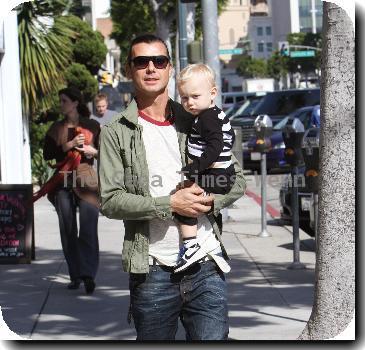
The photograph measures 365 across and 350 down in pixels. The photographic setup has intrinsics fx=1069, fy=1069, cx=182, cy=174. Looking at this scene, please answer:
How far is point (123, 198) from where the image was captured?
4723 millimetres

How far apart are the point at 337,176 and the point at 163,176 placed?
173cm

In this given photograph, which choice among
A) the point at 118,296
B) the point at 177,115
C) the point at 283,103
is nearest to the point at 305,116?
the point at 283,103

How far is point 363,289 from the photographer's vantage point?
6359mm

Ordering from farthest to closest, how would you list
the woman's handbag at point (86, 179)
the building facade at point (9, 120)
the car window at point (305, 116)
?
the car window at point (305, 116)
the building facade at point (9, 120)
the woman's handbag at point (86, 179)

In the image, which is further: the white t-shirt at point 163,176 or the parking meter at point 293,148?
the parking meter at point 293,148

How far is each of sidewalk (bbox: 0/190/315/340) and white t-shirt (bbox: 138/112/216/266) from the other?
2695 millimetres

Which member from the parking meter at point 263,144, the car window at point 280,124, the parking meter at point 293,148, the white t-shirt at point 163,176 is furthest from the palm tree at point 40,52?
the white t-shirt at point 163,176

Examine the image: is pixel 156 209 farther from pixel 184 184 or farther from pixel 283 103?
pixel 283 103

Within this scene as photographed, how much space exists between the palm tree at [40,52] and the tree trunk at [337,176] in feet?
38.4

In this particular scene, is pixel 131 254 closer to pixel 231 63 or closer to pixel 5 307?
pixel 5 307

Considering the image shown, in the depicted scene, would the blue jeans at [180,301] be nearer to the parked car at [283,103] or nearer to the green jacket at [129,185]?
the green jacket at [129,185]

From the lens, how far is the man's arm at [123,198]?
469cm

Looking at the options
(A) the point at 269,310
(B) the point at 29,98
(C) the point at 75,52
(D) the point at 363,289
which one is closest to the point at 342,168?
(D) the point at 363,289

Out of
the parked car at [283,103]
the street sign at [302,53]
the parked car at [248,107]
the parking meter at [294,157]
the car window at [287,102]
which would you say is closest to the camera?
the parking meter at [294,157]
